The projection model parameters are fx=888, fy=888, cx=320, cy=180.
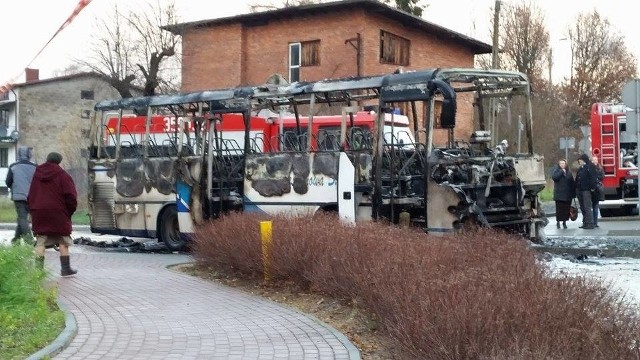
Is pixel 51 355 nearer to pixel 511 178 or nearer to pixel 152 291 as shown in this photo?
pixel 152 291

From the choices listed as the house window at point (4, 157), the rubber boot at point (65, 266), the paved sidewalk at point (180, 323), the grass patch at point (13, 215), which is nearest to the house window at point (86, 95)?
the house window at point (4, 157)

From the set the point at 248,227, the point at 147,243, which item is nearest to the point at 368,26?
the point at 147,243

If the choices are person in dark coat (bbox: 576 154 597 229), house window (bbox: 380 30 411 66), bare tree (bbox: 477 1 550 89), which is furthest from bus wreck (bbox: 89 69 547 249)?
bare tree (bbox: 477 1 550 89)

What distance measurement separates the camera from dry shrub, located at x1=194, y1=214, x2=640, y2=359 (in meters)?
5.82

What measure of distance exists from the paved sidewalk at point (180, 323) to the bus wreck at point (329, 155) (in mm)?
3449

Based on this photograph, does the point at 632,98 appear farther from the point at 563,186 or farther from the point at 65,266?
the point at 65,266

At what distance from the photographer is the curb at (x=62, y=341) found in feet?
22.8

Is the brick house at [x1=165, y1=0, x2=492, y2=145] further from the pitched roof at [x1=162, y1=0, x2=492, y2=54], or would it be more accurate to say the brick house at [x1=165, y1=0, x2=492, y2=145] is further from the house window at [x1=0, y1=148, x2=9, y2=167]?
the house window at [x1=0, y1=148, x2=9, y2=167]

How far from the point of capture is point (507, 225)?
1438cm

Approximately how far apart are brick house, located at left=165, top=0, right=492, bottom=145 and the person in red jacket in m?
24.3

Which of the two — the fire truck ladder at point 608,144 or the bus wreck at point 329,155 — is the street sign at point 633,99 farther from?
the fire truck ladder at point 608,144

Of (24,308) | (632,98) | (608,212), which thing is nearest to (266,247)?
(24,308)

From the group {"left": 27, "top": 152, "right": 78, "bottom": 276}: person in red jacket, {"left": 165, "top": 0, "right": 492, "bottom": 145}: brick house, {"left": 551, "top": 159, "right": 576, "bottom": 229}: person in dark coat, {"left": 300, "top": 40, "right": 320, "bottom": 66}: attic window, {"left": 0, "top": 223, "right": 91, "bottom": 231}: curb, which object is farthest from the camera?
{"left": 300, "top": 40, "right": 320, "bottom": 66}: attic window

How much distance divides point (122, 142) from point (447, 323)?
45.7 ft
